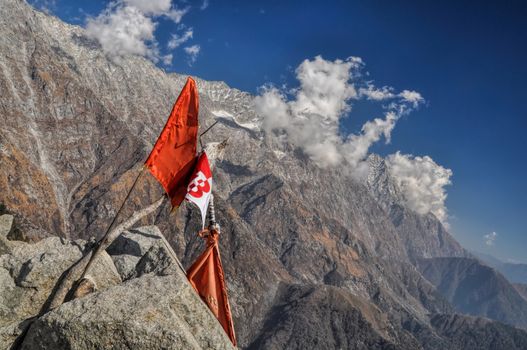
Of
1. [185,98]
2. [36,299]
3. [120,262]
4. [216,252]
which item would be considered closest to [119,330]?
[36,299]

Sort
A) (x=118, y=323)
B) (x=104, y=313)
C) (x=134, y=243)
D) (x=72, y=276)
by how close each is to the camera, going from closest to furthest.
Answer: (x=118, y=323), (x=104, y=313), (x=72, y=276), (x=134, y=243)

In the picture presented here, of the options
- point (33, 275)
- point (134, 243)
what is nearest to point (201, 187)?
point (134, 243)

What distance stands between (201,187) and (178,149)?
1699 mm

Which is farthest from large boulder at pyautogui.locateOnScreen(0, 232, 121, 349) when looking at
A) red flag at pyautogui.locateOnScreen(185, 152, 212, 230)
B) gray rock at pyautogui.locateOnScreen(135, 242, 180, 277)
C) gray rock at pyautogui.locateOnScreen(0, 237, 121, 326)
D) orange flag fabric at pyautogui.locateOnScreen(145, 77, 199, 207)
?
red flag at pyautogui.locateOnScreen(185, 152, 212, 230)

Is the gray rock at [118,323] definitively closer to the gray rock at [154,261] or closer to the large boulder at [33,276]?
the large boulder at [33,276]

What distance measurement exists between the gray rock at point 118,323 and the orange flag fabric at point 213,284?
327 cm

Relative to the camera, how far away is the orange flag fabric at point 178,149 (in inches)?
634

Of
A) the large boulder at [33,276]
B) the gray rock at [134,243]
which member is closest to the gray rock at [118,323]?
the large boulder at [33,276]

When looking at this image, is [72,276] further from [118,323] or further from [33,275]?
[118,323]

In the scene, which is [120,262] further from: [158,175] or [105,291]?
[105,291]

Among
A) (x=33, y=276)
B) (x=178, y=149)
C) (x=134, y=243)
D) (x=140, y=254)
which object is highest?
(x=178, y=149)

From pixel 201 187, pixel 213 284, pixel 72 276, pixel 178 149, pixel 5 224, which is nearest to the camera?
pixel 72 276

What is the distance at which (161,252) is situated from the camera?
15531 mm

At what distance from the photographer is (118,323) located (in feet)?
34.6
